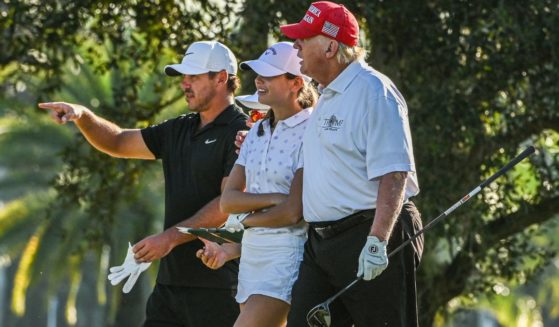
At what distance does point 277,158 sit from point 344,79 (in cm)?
75

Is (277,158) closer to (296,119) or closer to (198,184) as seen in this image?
(296,119)

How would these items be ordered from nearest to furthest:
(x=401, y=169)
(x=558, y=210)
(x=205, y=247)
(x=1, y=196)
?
(x=401, y=169), (x=205, y=247), (x=558, y=210), (x=1, y=196)

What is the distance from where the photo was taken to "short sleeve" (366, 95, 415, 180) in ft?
20.1

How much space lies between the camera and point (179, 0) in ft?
43.4

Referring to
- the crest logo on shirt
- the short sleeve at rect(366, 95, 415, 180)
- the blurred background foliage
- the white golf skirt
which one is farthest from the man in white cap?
the blurred background foliage

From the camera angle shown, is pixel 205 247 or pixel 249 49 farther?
pixel 249 49

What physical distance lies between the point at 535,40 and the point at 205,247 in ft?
15.9

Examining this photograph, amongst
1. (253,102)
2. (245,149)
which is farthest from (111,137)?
(245,149)

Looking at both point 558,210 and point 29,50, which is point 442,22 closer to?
point 558,210

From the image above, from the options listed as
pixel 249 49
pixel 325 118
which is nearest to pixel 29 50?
pixel 249 49

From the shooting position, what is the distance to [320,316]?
631 cm

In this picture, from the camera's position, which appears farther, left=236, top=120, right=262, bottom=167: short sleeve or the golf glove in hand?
left=236, top=120, right=262, bottom=167: short sleeve

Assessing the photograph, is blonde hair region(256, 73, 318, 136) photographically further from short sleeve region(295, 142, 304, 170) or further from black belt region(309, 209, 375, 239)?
black belt region(309, 209, 375, 239)

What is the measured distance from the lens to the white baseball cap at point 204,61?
775 centimetres
